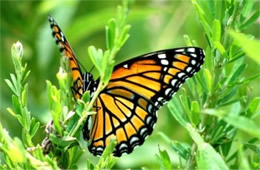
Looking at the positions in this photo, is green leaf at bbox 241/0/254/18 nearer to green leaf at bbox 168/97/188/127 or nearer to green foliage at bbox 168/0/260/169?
green foliage at bbox 168/0/260/169

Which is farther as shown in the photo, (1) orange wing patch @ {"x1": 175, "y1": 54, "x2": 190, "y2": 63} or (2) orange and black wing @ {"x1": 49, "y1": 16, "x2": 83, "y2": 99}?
(1) orange wing patch @ {"x1": 175, "y1": 54, "x2": 190, "y2": 63}

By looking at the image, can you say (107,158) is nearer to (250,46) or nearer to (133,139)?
(250,46)

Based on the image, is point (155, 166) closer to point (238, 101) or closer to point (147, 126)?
point (147, 126)

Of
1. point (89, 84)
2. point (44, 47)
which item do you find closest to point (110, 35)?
point (89, 84)

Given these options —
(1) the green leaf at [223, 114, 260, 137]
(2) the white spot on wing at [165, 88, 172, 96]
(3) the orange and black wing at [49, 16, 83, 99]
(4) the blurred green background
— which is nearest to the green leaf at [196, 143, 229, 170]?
(1) the green leaf at [223, 114, 260, 137]

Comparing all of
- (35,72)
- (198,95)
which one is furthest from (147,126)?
(35,72)

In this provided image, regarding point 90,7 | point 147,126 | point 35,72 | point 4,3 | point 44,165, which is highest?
point 90,7
